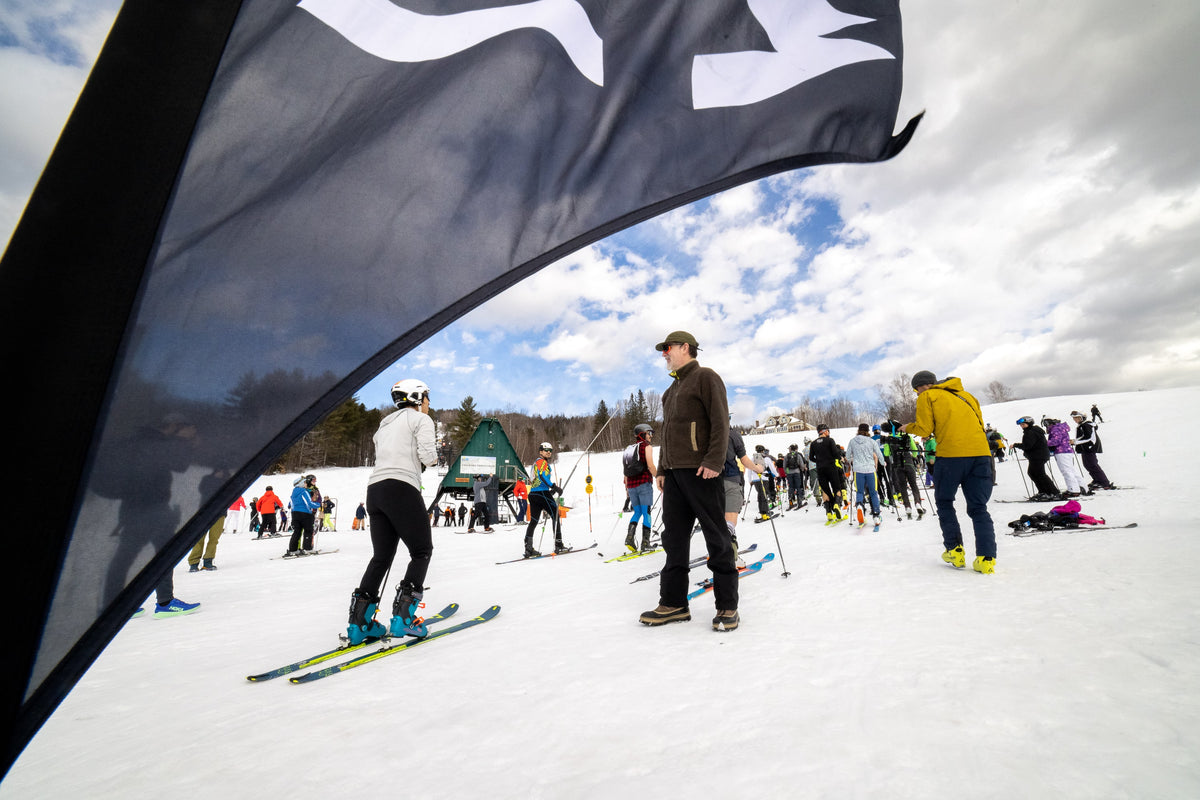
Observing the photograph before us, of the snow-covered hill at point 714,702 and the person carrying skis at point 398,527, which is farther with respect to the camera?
the person carrying skis at point 398,527

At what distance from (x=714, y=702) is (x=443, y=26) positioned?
2.63 m

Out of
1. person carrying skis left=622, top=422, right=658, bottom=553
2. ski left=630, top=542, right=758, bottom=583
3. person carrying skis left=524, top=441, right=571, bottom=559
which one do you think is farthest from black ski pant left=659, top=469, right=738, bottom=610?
person carrying skis left=524, top=441, right=571, bottom=559

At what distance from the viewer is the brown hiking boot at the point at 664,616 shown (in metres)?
3.68

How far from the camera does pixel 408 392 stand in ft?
13.8

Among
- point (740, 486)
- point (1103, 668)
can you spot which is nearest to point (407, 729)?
point (1103, 668)

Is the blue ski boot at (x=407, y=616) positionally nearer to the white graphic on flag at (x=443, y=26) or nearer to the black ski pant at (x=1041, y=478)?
the white graphic on flag at (x=443, y=26)

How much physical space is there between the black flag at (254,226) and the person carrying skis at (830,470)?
10724mm

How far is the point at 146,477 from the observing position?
2.93 feet

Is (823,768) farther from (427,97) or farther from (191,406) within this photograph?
(427,97)

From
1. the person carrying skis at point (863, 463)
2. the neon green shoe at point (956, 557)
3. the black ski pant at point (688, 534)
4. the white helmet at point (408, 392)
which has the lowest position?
the neon green shoe at point (956, 557)

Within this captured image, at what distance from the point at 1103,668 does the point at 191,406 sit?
358 centimetres

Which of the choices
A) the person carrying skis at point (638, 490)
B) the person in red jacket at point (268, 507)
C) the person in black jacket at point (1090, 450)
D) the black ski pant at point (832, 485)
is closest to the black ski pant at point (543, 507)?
the person carrying skis at point (638, 490)

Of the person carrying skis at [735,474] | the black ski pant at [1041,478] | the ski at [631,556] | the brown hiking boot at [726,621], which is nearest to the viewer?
the brown hiking boot at [726,621]

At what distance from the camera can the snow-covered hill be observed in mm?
1730
